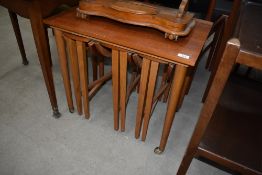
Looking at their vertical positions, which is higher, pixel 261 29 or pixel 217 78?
pixel 261 29

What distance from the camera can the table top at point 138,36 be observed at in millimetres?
840

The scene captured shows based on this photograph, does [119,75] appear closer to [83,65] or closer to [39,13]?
[83,65]

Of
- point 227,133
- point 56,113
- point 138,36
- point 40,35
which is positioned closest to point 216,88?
point 227,133

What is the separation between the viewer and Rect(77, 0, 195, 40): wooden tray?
34.9 inches

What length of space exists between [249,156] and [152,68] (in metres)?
0.48

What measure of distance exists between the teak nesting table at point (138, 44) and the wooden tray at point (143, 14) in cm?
4

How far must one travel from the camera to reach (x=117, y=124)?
1.29 meters

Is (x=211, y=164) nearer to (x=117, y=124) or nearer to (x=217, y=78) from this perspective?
(x=117, y=124)

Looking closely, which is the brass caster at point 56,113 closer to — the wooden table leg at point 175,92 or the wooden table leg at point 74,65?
the wooden table leg at point 74,65

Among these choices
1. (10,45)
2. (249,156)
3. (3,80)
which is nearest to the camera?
(249,156)

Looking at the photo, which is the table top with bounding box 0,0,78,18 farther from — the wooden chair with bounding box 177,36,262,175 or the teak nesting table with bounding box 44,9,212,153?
the wooden chair with bounding box 177,36,262,175

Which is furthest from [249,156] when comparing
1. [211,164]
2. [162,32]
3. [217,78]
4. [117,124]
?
[117,124]

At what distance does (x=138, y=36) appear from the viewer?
93cm

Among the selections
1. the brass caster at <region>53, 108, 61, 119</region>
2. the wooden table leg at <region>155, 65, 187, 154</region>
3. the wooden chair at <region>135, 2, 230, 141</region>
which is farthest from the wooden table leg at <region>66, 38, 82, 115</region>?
the wooden table leg at <region>155, 65, 187, 154</region>
